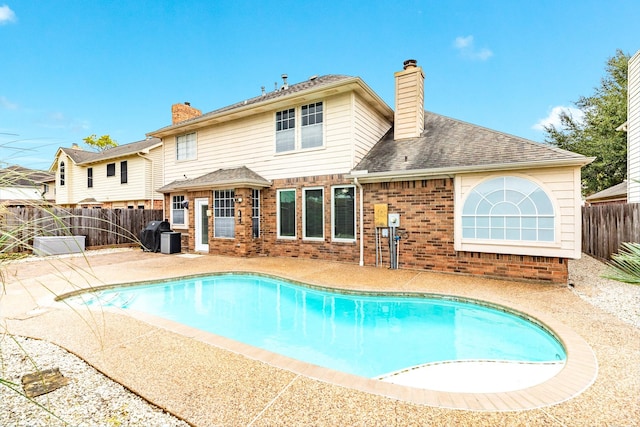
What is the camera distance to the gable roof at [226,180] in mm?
10500

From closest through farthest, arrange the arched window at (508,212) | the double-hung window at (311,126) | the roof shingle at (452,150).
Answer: the arched window at (508,212) < the roof shingle at (452,150) < the double-hung window at (311,126)

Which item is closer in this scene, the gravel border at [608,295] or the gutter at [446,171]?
the gravel border at [608,295]

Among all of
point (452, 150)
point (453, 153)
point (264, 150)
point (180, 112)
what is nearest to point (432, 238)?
point (453, 153)

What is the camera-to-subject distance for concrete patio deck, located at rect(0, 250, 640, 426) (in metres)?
2.46

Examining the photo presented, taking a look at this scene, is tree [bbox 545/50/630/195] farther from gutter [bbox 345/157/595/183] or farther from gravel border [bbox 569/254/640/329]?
gutter [bbox 345/157/595/183]

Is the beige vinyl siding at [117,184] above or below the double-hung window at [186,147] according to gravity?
below

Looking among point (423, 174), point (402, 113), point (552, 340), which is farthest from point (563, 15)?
point (552, 340)

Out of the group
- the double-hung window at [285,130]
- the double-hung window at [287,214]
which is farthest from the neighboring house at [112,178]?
the double-hung window at [287,214]

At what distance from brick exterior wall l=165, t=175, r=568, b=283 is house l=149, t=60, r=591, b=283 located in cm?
3

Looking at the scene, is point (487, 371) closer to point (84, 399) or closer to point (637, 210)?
point (84, 399)

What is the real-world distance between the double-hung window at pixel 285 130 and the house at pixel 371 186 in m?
0.04

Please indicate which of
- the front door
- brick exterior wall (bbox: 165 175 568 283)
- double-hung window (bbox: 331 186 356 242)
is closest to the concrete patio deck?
brick exterior wall (bbox: 165 175 568 283)

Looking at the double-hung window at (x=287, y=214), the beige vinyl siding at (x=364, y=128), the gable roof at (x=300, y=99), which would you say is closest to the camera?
the gable roof at (x=300, y=99)

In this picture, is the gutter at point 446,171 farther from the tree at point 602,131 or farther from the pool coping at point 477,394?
the tree at point 602,131
